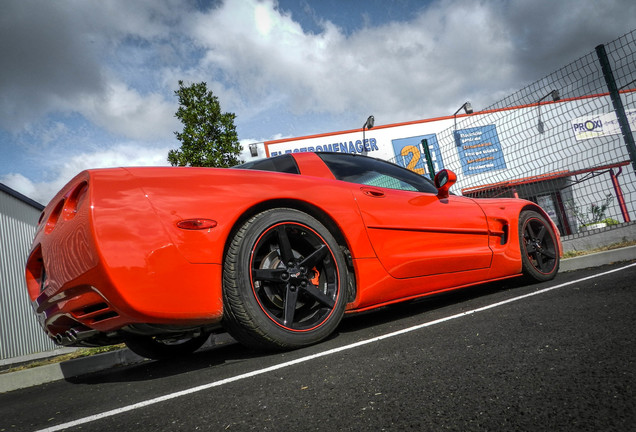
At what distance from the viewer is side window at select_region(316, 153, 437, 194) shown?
2959 millimetres

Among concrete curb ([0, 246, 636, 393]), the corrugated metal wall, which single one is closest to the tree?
the corrugated metal wall

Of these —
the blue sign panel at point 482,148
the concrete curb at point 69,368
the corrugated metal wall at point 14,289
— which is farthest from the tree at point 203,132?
the concrete curb at point 69,368

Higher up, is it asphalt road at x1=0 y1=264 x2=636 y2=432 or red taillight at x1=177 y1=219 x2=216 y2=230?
red taillight at x1=177 y1=219 x2=216 y2=230

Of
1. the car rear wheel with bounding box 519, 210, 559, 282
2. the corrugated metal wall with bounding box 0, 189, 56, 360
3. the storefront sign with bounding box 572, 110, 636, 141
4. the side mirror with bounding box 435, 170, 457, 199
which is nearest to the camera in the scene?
the side mirror with bounding box 435, 170, 457, 199

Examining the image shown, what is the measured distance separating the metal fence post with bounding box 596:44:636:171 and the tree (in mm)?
10157

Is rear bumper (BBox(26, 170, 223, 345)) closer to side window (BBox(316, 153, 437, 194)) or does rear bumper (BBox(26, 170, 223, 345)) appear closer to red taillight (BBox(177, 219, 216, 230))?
red taillight (BBox(177, 219, 216, 230))

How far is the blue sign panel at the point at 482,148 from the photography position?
23.8 feet

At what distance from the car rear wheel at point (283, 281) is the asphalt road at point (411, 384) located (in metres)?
0.12

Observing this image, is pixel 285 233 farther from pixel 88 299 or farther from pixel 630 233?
pixel 630 233

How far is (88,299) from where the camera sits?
183cm

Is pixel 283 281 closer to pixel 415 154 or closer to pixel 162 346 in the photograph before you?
pixel 162 346

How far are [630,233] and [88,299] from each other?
6.78 m

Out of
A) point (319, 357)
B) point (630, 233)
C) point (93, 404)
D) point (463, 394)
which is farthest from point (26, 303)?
point (630, 233)

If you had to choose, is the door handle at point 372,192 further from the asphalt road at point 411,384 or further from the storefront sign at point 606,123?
the storefront sign at point 606,123
